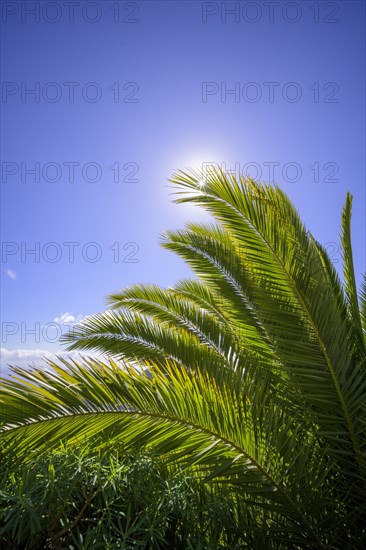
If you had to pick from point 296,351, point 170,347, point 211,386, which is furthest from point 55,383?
point 170,347

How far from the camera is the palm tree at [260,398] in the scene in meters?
2.88

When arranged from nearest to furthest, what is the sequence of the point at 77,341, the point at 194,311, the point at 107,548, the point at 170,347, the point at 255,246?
the point at 107,548, the point at 255,246, the point at 170,347, the point at 194,311, the point at 77,341

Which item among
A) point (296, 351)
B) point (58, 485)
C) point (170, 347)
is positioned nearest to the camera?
point (58, 485)

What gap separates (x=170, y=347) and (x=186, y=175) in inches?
96.3

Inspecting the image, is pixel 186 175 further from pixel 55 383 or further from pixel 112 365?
pixel 55 383

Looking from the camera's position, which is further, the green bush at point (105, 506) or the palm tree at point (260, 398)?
the palm tree at point (260, 398)

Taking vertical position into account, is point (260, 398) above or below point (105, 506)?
above

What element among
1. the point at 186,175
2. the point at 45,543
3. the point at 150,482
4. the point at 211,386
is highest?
the point at 186,175

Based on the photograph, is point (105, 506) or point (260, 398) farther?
point (260, 398)

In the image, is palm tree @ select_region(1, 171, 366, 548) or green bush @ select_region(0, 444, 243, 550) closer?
green bush @ select_region(0, 444, 243, 550)

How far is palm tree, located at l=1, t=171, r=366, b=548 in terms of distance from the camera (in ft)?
9.45

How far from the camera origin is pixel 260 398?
10.6 feet

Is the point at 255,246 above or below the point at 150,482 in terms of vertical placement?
above

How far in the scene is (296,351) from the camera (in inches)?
148
